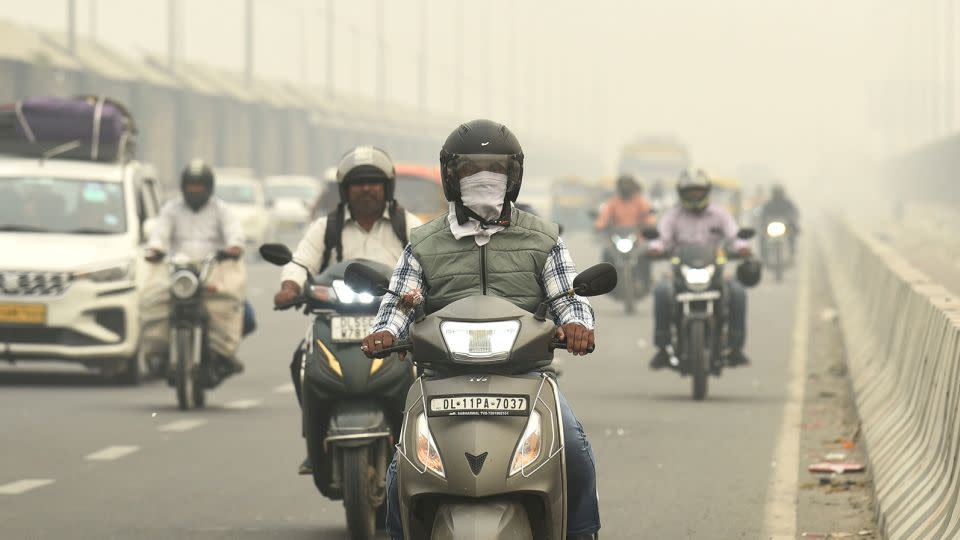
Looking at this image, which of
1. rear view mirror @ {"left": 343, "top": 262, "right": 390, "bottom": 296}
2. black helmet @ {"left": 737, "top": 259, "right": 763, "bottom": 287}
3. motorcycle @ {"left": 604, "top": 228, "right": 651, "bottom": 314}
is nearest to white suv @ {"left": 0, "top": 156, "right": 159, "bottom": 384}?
black helmet @ {"left": 737, "top": 259, "right": 763, "bottom": 287}

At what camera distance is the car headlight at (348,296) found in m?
9.12

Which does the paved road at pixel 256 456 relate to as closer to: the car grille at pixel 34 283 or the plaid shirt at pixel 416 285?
the car grille at pixel 34 283

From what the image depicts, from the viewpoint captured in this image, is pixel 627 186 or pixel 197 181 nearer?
pixel 197 181

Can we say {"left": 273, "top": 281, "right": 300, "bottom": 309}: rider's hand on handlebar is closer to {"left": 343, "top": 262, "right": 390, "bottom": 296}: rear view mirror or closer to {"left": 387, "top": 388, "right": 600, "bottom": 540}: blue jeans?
{"left": 343, "top": 262, "right": 390, "bottom": 296}: rear view mirror

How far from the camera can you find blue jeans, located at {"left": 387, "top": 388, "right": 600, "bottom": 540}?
6.75m

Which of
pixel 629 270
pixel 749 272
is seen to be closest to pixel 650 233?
pixel 749 272

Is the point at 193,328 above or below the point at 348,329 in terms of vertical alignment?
below

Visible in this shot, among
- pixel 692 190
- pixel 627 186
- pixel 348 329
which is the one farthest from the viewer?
pixel 627 186

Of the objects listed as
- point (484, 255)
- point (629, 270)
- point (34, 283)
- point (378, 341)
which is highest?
point (484, 255)

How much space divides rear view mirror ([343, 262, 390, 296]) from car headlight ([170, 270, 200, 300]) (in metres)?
8.91

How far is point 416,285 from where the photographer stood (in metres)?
7.06

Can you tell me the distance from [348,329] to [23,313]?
8835 mm

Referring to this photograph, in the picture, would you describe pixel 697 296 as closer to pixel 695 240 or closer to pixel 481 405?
pixel 695 240

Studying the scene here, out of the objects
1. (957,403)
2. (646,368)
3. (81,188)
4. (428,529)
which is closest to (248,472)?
(957,403)
